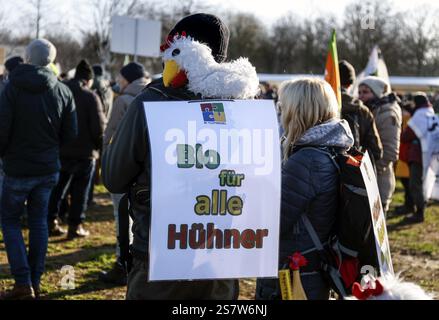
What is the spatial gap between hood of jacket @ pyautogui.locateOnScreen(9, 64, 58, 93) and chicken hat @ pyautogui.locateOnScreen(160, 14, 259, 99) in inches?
85.3

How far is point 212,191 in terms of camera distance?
254 centimetres

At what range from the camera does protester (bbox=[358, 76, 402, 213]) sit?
6180 millimetres

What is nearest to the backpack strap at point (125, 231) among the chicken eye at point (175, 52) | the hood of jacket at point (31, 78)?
the chicken eye at point (175, 52)

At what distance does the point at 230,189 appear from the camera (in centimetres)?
256

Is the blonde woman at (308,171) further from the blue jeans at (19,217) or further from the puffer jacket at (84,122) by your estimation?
the puffer jacket at (84,122)

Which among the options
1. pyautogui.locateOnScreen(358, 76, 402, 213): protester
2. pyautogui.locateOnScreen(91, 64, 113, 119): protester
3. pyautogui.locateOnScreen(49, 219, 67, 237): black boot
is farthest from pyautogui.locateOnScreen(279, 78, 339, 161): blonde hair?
pyautogui.locateOnScreen(91, 64, 113, 119): protester

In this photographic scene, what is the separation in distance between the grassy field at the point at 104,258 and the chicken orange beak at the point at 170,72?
294 centimetres

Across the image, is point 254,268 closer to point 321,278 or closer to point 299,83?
point 321,278

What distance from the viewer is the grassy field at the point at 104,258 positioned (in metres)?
5.39

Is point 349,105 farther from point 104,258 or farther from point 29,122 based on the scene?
point 104,258

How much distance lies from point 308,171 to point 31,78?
100 inches

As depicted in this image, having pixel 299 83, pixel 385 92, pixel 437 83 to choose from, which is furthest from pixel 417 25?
pixel 299 83

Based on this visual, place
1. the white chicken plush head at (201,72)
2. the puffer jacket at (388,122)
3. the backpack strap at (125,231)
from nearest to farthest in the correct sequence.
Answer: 1. the white chicken plush head at (201,72)
2. the backpack strap at (125,231)
3. the puffer jacket at (388,122)

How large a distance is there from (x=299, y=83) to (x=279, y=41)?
56.1 m
